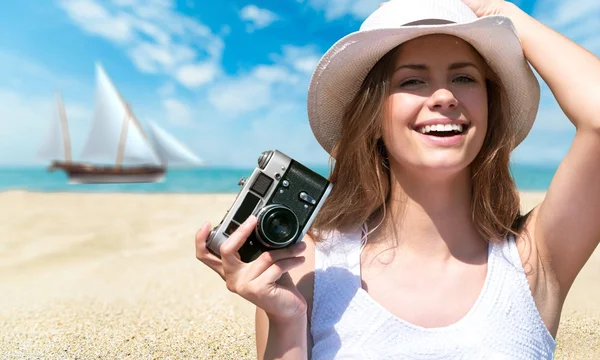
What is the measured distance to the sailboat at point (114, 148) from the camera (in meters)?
35.2

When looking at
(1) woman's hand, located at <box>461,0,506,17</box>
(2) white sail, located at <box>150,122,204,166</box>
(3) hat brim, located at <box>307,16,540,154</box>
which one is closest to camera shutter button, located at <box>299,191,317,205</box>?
(3) hat brim, located at <box>307,16,540,154</box>

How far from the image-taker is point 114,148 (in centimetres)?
3606

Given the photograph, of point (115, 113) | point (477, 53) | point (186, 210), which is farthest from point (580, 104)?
point (115, 113)

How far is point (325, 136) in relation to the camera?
220 centimetres

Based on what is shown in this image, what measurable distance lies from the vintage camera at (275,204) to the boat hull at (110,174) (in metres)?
38.9

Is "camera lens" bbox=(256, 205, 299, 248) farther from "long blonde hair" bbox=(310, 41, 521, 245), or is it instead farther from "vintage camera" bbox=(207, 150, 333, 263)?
"long blonde hair" bbox=(310, 41, 521, 245)

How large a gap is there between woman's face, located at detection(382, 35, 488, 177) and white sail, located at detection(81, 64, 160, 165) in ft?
119

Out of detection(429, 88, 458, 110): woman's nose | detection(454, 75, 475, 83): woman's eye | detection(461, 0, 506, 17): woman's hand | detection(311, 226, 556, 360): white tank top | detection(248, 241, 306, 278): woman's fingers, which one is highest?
detection(461, 0, 506, 17): woman's hand

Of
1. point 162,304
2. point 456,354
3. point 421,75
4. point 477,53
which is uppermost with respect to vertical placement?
point 477,53

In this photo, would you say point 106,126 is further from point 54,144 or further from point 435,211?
point 435,211

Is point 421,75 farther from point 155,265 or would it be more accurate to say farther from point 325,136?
point 155,265

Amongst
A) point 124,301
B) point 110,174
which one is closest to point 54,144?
point 110,174

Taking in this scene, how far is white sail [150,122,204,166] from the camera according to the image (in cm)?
3906

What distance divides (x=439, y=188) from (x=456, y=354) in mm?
583
